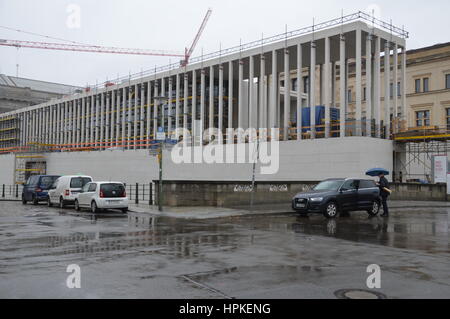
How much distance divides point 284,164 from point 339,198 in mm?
15642

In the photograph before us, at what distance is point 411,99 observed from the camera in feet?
198

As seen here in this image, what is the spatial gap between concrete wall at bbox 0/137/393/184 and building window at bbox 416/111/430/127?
29315mm

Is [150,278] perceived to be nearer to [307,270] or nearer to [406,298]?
[307,270]

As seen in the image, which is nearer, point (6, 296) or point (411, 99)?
point (6, 296)

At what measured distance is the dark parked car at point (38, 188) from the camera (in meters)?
27.7

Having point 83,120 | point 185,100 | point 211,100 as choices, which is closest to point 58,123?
point 83,120

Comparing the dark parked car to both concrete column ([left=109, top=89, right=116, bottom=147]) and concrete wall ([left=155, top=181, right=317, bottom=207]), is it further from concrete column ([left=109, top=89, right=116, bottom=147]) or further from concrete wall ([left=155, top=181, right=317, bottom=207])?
concrete column ([left=109, top=89, right=116, bottom=147])

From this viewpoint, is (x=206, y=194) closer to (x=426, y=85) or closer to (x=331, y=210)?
(x=331, y=210)

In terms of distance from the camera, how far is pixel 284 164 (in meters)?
34.3

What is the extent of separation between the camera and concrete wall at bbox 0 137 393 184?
101ft

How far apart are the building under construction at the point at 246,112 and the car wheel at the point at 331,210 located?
31.5 feet

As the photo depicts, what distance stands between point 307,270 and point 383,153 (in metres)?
26.5

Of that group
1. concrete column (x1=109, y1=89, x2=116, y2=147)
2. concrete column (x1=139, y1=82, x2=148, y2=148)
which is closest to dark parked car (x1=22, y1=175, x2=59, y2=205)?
concrete column (x1=139, y1=82, x2=148, y2=148)

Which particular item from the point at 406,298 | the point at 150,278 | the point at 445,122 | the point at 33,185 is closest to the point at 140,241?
the point at 150,278
